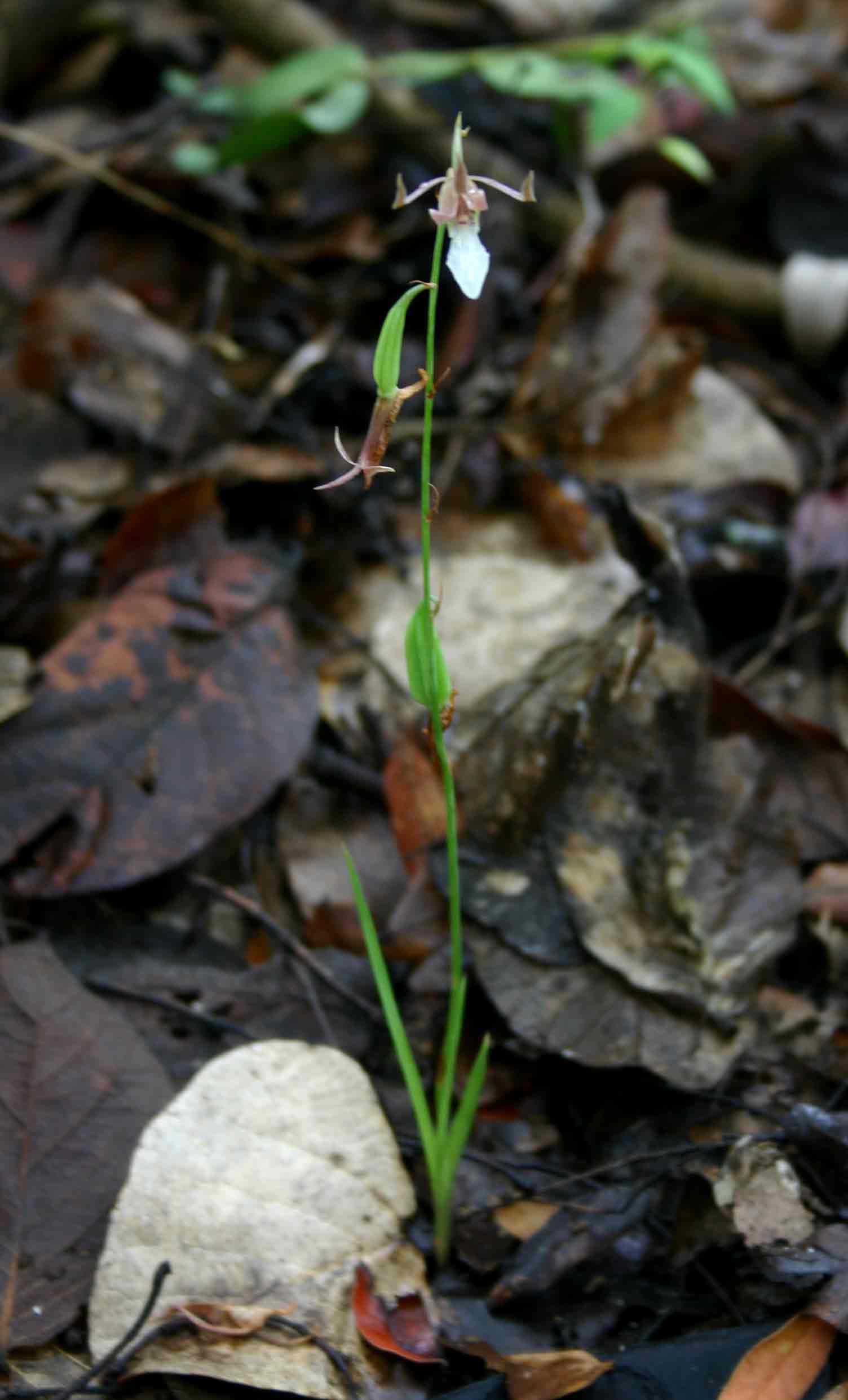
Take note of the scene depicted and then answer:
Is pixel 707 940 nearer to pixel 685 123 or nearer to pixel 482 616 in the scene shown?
pixel 482 616

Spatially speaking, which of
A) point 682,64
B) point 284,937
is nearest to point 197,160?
point 682,64

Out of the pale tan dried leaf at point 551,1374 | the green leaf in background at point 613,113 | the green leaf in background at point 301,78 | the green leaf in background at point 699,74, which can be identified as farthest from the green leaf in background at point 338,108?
the pale tan dried leaf at point 551,1374

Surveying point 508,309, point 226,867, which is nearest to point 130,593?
point 226,867

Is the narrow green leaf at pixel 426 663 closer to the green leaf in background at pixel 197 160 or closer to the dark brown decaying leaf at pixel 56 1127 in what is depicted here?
the dark brown decaying leaf at pixel 56 1127

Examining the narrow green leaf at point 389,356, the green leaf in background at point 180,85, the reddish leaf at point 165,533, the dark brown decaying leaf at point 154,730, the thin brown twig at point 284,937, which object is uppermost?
the narrow green leaf at point 389,356

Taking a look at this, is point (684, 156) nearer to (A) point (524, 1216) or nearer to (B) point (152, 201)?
(B) point (152, 201)

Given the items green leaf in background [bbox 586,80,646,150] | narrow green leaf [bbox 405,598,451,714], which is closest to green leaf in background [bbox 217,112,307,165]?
green leaf in background [bbox 586,80,646,150]
